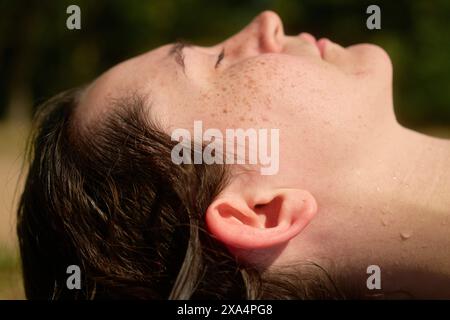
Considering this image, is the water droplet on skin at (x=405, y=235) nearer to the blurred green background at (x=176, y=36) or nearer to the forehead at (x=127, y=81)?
the forehead at (x=127, y=81)

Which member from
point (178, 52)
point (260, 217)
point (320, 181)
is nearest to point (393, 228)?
point (320, 181)

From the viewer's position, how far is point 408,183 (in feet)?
6.54

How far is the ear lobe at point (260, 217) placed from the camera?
186 cm

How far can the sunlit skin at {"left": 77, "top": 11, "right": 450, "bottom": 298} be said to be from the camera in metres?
1.92

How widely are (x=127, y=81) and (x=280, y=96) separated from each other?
22.1 inches

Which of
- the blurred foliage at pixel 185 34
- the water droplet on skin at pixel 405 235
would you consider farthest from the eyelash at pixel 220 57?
the blurred foliage at pixel 185 34

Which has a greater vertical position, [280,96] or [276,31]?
[276,31]

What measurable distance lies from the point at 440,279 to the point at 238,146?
2.71 feet

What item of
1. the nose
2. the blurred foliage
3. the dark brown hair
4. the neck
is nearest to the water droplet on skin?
the neck

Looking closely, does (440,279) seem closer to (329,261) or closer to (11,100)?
(329,261)

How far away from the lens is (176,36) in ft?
32.2

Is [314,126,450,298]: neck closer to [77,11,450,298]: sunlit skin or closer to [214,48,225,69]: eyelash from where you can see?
[77,11,450,298]: sunlit skin

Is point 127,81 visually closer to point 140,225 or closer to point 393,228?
point 140,225
